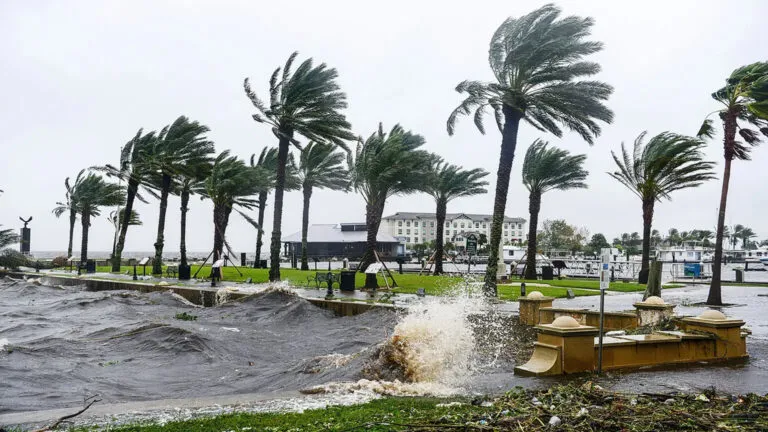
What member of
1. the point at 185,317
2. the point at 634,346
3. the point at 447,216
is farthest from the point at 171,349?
the point at 447,216

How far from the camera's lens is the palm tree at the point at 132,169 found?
41594 mm

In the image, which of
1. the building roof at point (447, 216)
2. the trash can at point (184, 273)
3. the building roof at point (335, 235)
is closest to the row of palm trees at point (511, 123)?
the trash can at point (184, 273)

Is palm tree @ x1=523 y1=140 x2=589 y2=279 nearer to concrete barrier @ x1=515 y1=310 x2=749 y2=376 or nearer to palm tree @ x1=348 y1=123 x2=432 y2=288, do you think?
palm tree @ x1=348 y1=123 x2=432 y2=288

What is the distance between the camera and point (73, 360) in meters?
13.2

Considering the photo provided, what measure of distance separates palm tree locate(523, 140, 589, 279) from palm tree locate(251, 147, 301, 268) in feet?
59.4

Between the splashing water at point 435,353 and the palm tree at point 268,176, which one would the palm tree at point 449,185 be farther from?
the splashing water at point 435,353

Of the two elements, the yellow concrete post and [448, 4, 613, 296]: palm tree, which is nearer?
the yellow concrete post

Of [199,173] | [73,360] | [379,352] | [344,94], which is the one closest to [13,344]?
[73,360]

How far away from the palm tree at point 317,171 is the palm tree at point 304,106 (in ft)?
41.7

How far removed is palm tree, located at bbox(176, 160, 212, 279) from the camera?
3969 cm

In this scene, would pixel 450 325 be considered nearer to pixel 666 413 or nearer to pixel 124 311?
pixel 666 413

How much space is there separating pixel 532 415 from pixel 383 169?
28214 mm

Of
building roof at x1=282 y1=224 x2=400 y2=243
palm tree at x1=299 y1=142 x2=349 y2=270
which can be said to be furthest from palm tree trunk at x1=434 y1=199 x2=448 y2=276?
building roof at x1=282 y1=224 x2=400 y2=243

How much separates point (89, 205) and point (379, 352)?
183 ft
